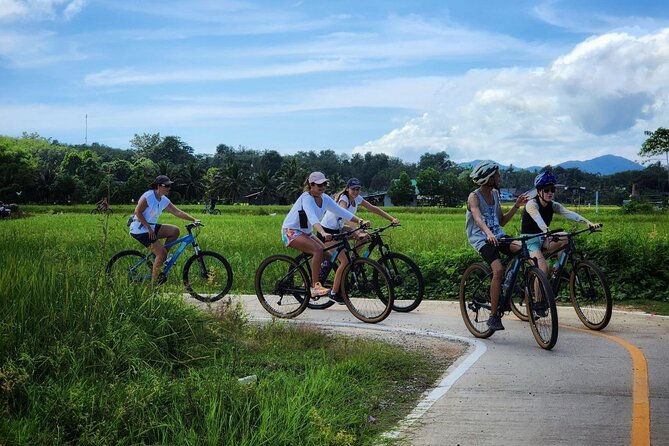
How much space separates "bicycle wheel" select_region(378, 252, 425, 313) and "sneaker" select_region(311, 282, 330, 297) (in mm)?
893

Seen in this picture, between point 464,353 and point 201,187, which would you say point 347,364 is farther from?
point 201,187

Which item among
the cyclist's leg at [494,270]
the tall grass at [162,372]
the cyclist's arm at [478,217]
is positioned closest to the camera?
the tall grass at [162,372]

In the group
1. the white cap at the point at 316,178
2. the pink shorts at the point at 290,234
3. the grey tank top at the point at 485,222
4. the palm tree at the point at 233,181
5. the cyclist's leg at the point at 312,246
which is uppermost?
the palm tree at the point at 233,181

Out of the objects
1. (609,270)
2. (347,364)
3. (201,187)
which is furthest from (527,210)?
(201,187)

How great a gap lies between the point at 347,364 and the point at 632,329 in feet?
15.1

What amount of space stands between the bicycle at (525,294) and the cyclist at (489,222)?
12 centimetres

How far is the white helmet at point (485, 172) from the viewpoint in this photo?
892cm

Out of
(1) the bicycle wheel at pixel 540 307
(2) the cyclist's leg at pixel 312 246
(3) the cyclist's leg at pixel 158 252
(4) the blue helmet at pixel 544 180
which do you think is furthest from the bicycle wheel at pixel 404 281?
(3) the cyclist's leg at pixel 158 252

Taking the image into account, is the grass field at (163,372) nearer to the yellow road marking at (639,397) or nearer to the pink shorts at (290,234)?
the yellow road marking at (639,397)

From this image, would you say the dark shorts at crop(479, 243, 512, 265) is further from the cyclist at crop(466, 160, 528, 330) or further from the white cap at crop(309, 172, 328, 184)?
the white cap at crop(309, 172, 328, 184)

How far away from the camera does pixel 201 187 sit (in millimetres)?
93312

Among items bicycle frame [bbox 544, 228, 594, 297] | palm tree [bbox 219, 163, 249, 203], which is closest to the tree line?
palm tree [bbox 219, 163, 249, 203]

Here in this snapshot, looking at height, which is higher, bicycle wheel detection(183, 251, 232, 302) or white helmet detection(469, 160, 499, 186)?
white helmet detection(469, 160, 499, 186)

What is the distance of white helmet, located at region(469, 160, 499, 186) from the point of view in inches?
351
